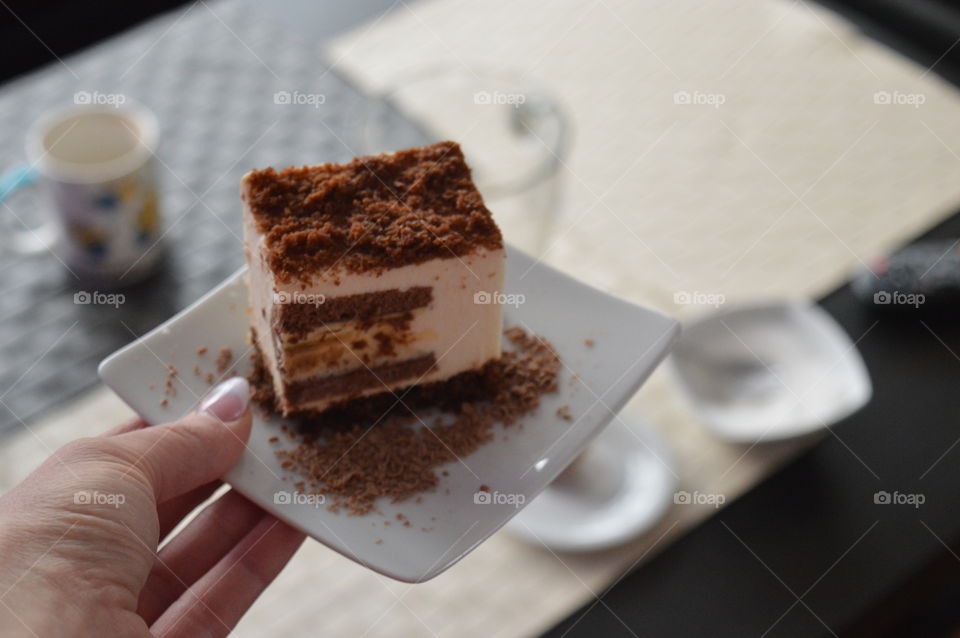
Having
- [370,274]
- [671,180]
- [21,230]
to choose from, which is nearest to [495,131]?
[671,180]

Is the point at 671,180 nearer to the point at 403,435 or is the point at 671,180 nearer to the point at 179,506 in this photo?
the point at 403,435

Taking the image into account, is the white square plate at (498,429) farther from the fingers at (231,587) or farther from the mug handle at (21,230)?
the mug handle at (21,230)

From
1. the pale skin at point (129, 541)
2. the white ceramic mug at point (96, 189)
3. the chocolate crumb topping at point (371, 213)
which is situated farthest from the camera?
the white ceramic mug at point (96, 189)

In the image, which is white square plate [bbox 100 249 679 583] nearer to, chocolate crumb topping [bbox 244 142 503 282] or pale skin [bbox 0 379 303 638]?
pale skin [bbox 0 379 303 638]

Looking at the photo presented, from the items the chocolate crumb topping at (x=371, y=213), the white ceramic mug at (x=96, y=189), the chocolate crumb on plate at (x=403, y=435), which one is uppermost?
the chocolate crumb topping at (x=371, y=213)

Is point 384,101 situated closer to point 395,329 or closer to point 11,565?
point 395,329

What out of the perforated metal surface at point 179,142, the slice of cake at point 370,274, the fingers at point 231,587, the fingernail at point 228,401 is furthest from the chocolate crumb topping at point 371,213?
the perforated metal surface at point 179,142

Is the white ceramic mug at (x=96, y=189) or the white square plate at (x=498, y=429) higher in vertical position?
the white square plate at (x=498, y=429)
